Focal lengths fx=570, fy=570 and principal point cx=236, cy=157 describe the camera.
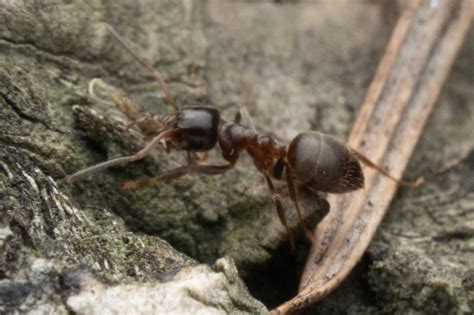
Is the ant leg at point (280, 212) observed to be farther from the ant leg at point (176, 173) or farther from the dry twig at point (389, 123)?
the ant leg at point (176, 173)

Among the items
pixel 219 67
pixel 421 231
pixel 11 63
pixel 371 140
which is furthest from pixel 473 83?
pixel 11 63

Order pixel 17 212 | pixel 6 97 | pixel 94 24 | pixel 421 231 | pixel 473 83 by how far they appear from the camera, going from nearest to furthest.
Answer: pixel 17 212, pixel 6 97, pixel 421 231, pixel 94 24, pixel 473 83

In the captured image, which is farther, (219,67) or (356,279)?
(219,67)

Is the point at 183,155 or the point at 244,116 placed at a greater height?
the point at 244,116

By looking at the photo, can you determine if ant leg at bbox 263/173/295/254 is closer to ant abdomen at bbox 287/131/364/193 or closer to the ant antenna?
ant abdomen at bbox 287/131/364/193

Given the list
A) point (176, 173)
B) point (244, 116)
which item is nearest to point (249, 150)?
point (244, 116)

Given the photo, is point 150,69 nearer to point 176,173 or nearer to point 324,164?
point 176,173

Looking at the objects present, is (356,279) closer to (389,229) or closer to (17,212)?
(389,229)
